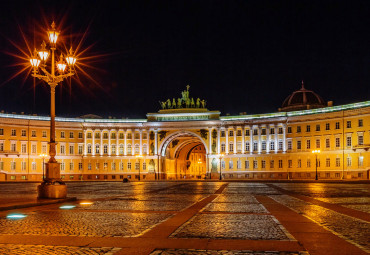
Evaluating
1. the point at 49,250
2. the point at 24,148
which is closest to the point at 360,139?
the point at 24,148

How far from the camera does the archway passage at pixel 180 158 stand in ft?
345

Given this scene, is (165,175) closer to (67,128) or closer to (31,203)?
(67,128)

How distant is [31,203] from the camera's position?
817 inches

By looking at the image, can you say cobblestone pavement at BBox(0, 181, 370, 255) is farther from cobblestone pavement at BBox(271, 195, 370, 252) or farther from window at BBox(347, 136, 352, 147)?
window at BBox(347, 136, 352, 147)

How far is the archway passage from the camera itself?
345ft

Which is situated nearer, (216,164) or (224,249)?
(224,249)

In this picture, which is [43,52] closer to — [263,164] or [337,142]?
[337,142]

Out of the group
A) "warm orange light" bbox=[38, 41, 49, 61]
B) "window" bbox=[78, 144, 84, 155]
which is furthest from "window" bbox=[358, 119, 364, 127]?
"warm orange light" bbox=[38, 41, 49, 61]

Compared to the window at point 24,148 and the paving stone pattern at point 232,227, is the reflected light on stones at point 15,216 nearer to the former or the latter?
the paving stone pattern at point 232,227

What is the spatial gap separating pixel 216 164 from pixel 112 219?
82997 mm

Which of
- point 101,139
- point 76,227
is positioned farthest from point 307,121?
point 76,227

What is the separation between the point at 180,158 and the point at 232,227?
100890 mm

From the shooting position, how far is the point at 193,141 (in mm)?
109625

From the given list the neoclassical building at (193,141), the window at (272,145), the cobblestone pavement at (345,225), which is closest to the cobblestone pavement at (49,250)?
the cobblestone pavement at (345,225)
